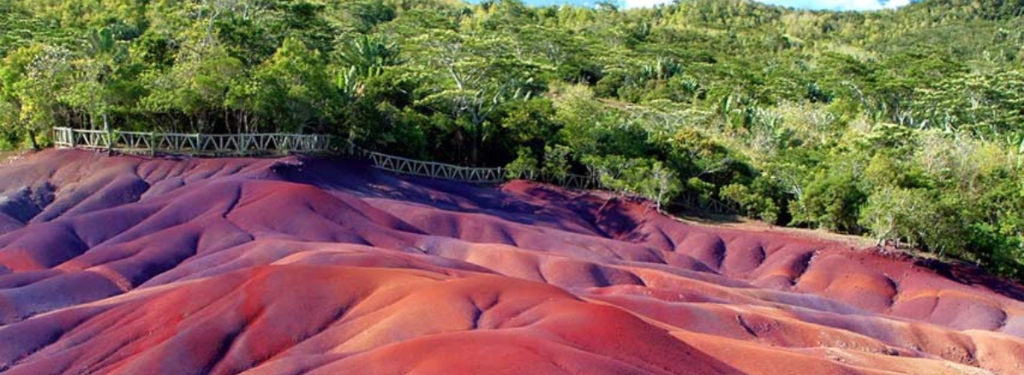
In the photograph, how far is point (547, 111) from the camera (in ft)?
215

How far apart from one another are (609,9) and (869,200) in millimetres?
128753

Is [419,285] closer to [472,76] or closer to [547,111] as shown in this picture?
[472,76]

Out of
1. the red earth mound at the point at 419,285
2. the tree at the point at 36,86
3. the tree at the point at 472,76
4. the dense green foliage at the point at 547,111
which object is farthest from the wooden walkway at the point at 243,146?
the tree at the point at 472,76

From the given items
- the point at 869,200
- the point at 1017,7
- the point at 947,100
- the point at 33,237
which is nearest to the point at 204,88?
the point at 33,237

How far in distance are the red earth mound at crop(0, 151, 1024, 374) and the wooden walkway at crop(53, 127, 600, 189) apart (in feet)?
4.51

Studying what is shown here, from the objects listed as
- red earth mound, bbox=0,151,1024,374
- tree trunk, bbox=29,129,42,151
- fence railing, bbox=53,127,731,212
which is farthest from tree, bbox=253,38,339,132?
tree trunk, bbox=29,129,42,151

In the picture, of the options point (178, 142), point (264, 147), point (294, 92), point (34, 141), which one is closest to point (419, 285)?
point (294, 92)

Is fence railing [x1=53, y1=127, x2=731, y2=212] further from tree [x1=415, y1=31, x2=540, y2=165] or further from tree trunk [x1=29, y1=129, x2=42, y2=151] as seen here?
tree [x1=415, y1=31, x2=540, y2=165]

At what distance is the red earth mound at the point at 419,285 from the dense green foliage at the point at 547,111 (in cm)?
304

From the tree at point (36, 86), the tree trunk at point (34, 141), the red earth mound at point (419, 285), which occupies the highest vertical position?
the tree at point (36, 86)

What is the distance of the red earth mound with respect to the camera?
25781 millimetres

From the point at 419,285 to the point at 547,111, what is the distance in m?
37.6

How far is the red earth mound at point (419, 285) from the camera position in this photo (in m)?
25.8

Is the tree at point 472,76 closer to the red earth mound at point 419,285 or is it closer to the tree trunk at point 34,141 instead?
the red earth mound at point 419,285
